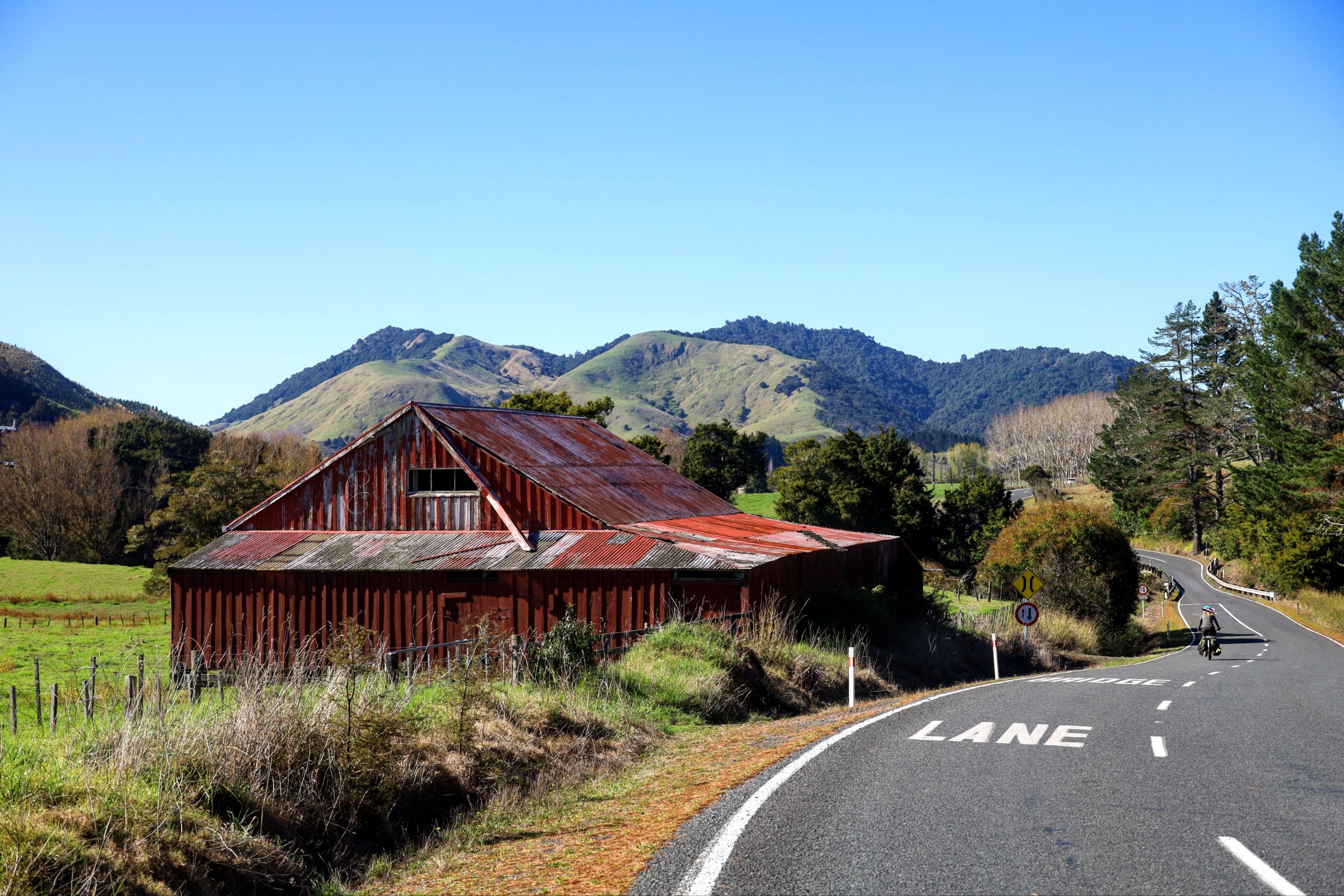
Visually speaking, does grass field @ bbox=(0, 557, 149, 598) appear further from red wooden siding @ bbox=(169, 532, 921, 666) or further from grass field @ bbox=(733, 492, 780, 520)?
grass field @ bbox=(733, 492, 780, 520)

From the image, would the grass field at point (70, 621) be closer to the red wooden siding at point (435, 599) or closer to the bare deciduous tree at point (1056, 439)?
the red wooden siding at point (435, 599)

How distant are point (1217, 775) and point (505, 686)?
8.05 meters

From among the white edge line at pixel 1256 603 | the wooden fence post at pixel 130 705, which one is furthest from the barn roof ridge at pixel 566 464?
the white edge line at pixel 1256 603

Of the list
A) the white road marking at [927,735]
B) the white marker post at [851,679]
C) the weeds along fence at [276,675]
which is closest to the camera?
the weeds along fence at [276,675]

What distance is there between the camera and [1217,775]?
9109 millimetres

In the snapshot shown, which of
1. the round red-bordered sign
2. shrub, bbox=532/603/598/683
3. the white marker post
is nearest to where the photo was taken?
shrub, bbox=532/603/598/683

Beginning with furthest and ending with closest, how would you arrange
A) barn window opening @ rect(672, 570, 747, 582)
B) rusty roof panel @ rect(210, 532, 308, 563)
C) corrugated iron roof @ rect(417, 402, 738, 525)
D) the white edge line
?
the white edge line → corrugated iron roof @ rect(417, 402, 738, 525) → rusty roof panel @ rect(210, 532, 308, 563) → barn window opening @ rect(672, 570, 747, 582)

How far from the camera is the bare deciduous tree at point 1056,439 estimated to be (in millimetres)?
156750

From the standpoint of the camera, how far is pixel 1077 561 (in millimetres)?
42469

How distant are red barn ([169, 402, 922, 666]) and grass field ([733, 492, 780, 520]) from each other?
68.0m

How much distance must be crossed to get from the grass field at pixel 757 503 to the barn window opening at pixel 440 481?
69183 millimetres

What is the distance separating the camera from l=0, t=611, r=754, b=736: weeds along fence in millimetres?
9273

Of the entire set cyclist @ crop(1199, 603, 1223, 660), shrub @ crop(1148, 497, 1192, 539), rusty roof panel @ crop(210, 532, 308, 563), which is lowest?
cyclist @ crop(1199, 603, 1223, 660)

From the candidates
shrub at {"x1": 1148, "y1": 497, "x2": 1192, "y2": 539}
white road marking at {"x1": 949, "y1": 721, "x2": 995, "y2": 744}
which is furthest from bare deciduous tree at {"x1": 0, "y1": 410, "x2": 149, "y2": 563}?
shrub at {"x1": 1148, "y1": 497, "x2": 1192, "y2": 539}
